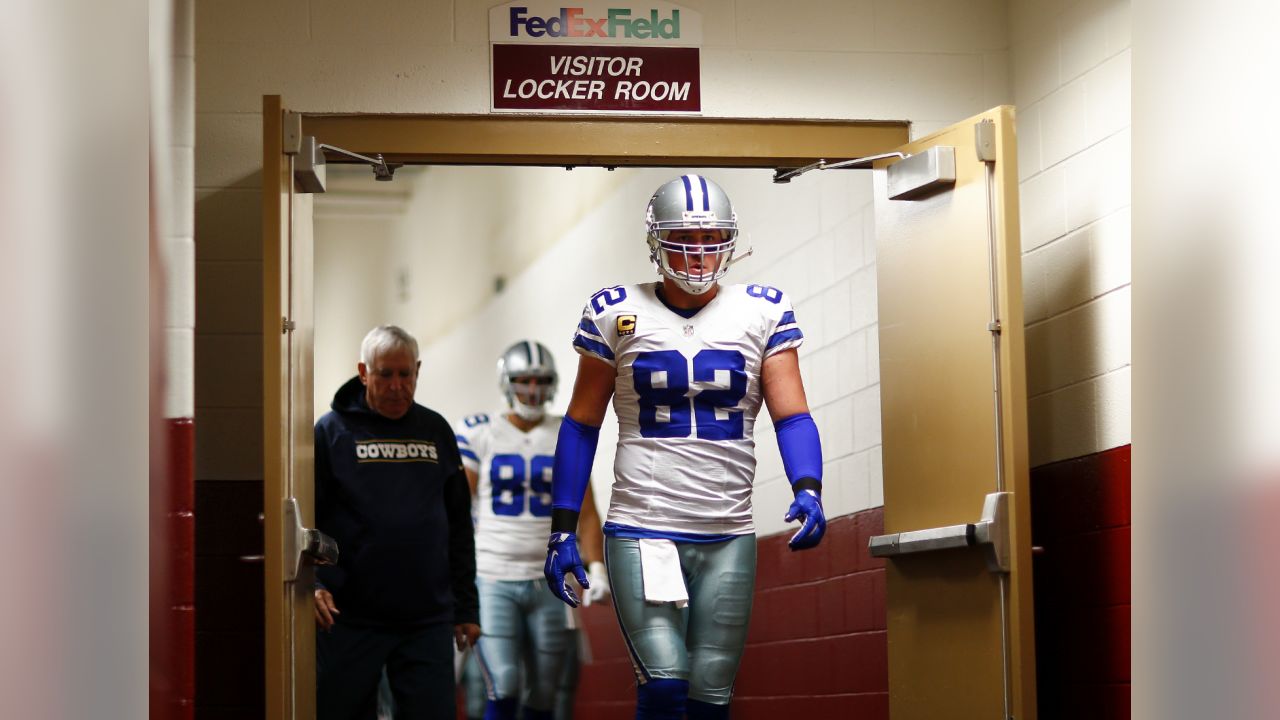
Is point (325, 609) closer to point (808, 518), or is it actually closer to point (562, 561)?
point (562, 561)

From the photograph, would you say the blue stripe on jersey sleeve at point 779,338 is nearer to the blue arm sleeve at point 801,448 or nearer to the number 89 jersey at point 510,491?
the blue arm sleeve at point 801,448

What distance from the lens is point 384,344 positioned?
5.25 meters

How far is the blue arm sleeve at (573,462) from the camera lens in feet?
14.2

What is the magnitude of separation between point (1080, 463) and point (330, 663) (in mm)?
2444

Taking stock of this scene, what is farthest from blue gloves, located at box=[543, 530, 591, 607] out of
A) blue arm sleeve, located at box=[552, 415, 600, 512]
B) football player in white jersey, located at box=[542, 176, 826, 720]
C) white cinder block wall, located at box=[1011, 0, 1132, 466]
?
white cinder block wall, located at box=[1011, 0, 1132, 466]

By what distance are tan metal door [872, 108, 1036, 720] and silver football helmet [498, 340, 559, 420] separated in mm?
2584

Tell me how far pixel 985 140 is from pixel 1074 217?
52 cm

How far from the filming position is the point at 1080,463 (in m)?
4.74

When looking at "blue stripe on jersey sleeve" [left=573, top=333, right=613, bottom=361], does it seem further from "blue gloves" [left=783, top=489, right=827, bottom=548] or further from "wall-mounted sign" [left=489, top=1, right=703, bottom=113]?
"wall-mounted sign" [left=489, top=1, right=703, bottom=113]

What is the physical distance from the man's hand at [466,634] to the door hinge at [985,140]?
2335 millimetres

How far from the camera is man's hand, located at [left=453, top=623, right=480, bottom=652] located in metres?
5.27

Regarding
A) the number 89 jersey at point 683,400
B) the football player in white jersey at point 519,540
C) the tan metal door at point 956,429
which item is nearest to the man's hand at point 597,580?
the football player in white jersey at point 519,540

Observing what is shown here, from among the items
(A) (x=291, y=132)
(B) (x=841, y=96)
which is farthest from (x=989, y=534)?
(A) (x=291, y=132)
